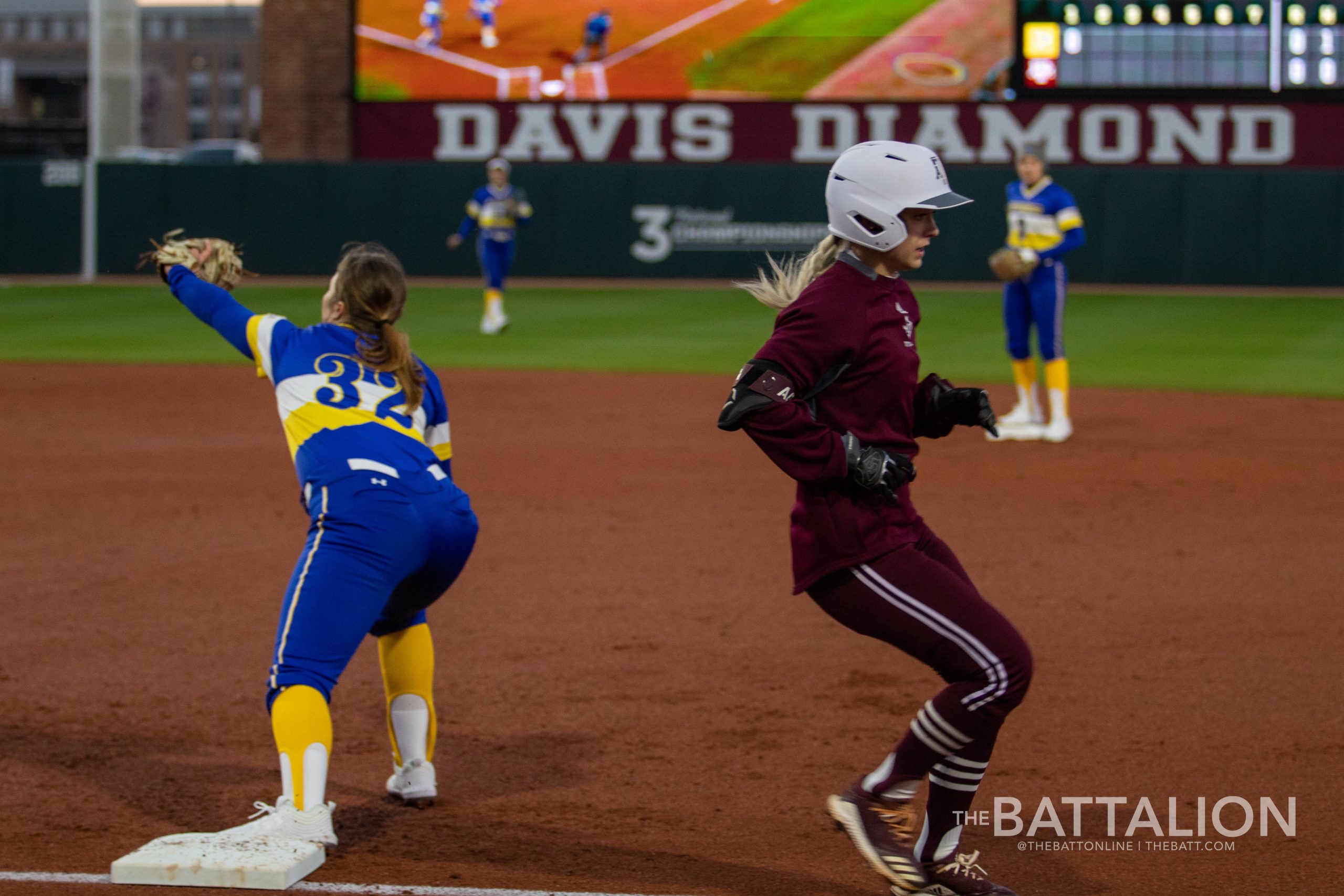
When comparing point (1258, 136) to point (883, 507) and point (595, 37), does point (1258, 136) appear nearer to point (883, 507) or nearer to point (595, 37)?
point (595, 37)

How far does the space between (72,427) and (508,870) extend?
31.2ft

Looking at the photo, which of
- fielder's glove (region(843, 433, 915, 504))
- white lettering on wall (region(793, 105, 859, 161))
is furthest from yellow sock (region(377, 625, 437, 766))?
white lettering on wall (region(793, 105, 859, 161))

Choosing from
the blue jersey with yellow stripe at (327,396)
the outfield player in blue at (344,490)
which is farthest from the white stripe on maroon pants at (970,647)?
the blue jersey with yellow stripe at (327,396)

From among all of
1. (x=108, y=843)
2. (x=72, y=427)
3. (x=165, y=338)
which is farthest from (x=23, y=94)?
(x=108, y=843)

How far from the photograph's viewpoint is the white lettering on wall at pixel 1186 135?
2789 cm

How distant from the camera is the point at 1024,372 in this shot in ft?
40.5

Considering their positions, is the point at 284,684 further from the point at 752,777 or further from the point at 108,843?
the point at 752,777

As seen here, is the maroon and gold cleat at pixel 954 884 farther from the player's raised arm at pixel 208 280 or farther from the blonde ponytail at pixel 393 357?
the player's raised arm at pixel 208 280

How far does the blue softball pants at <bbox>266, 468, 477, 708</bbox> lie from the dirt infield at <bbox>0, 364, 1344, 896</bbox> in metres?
0.59

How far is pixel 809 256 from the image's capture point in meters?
4.36

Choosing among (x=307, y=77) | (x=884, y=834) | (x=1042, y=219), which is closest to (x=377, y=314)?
(x=884, y=834)

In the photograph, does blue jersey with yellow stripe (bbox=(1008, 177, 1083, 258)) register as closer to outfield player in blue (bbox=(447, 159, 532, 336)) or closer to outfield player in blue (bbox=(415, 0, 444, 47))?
outfield player in blue (bbox=(447, 159, 532, 336))

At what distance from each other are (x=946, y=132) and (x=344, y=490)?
2544 cm

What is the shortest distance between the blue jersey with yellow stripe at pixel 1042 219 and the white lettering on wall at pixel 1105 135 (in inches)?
670
